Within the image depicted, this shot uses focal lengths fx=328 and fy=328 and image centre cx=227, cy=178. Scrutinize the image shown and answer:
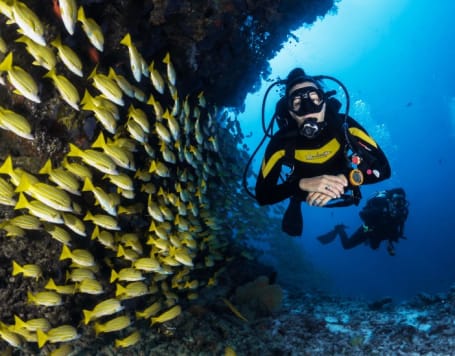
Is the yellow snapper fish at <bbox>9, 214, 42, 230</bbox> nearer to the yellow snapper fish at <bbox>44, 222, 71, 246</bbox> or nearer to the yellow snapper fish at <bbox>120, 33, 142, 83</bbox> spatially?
the yellow snapper fish at <bbox>44, 222, 71, 246</bbox>

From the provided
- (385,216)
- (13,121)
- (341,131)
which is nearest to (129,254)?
(13,121)

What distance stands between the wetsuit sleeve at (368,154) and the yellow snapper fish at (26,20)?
4013mm

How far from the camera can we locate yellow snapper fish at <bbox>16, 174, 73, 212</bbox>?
3195mm

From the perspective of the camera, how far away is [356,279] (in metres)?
49.8

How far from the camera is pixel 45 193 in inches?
127

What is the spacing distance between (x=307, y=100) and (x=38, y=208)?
3516 millimetres

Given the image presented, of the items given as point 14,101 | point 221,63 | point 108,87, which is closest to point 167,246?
point 108,87

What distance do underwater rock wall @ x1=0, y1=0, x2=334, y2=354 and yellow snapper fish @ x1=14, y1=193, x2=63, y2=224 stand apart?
0.02 meters

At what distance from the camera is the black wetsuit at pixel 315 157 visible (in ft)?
15.5

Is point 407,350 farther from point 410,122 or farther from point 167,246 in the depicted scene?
point 410,122

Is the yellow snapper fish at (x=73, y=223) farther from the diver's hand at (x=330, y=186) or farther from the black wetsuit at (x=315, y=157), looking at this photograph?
the diver's hand at (x=330, y=186)

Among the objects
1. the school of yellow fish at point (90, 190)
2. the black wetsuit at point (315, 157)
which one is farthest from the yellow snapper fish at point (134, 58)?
the black wetsuit at point (315, 157)

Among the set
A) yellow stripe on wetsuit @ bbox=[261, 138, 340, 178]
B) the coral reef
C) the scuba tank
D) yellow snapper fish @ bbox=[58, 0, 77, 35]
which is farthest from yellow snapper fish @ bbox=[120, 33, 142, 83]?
the coral reef

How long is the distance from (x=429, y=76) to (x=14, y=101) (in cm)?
9742
